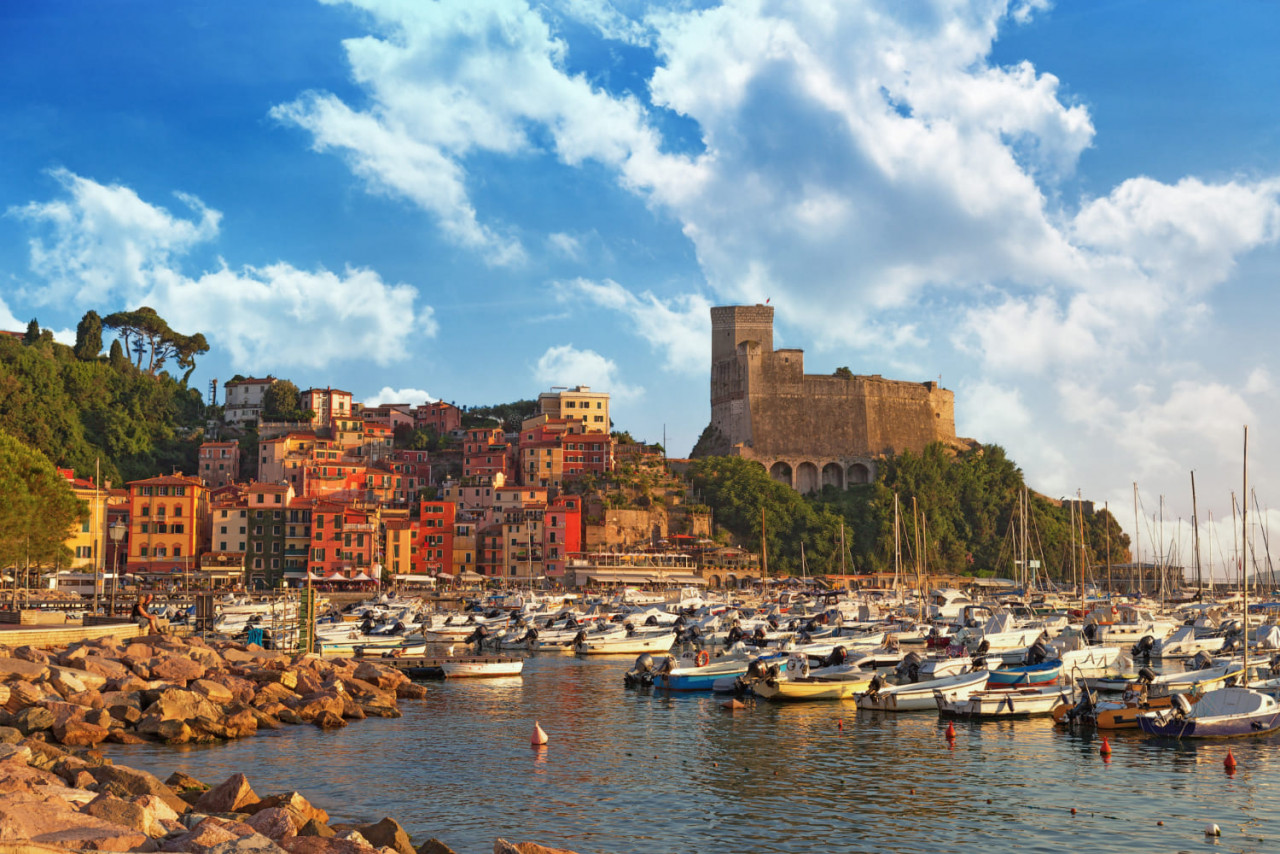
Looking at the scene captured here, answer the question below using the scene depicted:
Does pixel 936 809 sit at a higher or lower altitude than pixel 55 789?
lower

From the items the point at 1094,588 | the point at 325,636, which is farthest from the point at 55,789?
the point at 1094,588

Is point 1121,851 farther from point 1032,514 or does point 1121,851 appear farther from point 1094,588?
point 1032,514

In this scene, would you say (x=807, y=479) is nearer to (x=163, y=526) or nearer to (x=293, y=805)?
→ (x=163, y=526)

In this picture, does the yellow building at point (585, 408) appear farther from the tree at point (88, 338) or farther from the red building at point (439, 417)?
the tree at point (88, 338)

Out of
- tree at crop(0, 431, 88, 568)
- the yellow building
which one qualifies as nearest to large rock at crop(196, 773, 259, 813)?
tree at crop(0, 431, 88, 568)

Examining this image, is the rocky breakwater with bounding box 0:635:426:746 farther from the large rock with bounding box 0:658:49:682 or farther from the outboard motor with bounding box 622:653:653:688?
the outboard motor with bounding box 622:653:653:688

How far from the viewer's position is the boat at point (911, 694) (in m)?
27.5

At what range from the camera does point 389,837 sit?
42.8ft

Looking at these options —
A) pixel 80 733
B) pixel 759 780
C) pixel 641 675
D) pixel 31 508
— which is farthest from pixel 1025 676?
pixel 31 508

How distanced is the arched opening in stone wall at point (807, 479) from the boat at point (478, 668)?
6995cm

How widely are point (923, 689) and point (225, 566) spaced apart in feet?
194

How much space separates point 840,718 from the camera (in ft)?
89.1

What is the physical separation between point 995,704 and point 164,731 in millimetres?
17598

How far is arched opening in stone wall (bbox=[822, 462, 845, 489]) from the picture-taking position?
104188mm
